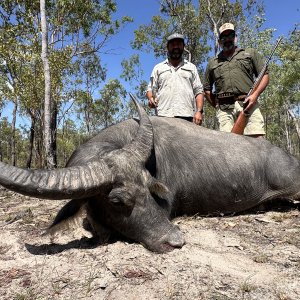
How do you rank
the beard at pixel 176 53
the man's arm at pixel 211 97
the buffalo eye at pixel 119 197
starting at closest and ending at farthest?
the buffalo eye at pixel 119 197, the beard at pixel 176 53, the man's arm at pixel 211 97

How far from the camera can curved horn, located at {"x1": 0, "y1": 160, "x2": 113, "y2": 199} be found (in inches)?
107

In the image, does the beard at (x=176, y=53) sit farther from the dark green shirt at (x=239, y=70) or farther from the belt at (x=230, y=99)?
the belt at (x=230, y=99)

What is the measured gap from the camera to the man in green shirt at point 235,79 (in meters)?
5.89

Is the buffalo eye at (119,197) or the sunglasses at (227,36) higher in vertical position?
the sunglasses at (227,36)

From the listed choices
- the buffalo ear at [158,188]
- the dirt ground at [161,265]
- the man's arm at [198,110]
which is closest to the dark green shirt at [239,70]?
the man's arm at [198,110]

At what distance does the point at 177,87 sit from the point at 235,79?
1014mm

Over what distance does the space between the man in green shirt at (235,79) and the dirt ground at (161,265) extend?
221 cm

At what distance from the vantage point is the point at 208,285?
2.58 m

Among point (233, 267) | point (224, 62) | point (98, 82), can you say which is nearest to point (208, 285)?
point (233, 267)

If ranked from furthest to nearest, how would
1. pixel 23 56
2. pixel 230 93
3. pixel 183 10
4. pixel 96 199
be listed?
pixel 183 10
pixel 23 56
pixel 230 93
pixel 96 199

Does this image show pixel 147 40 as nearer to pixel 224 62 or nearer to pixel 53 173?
pixel 224 62

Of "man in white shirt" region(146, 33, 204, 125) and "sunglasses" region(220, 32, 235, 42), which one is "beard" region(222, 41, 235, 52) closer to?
"sunglasses" region(220, 32, 235, 42)

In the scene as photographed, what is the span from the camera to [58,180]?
9.30 ft

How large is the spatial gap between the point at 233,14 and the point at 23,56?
16441mm
